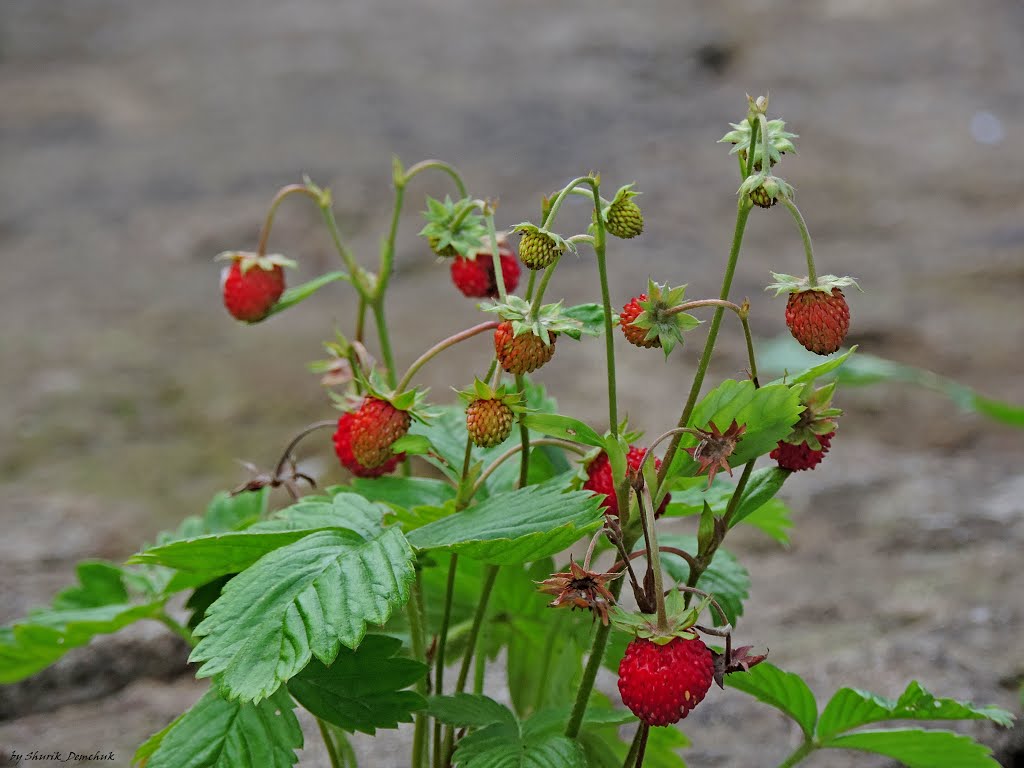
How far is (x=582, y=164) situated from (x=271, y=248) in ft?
3.84

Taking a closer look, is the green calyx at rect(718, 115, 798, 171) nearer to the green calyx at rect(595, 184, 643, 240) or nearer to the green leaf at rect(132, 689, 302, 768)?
the green calyx at rect(595, 184, 643, 240)

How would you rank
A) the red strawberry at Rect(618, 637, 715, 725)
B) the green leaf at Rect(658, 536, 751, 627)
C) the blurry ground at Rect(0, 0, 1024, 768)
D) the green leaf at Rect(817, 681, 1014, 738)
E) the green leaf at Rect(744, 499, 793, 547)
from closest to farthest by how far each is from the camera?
the red strawberry at Rect(618, 637, 715, 725), the green leaf at Rect(817, 681, 1014, 738), the green leaf at Rect(658, 536, 751, 627), the green leaf at Rect(744, 499, 793, 547), the blurry ground at Rect(0, 0, 1024, 768)

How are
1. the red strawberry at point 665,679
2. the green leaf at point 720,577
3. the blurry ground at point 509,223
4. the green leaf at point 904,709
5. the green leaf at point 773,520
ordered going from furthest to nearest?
1. the blurry ground at point 509,223
2. the green leaf at point 773,520
3. the green leaf at point 720,577
4. the green leaf at point 904,709
5. the red strawberry at point 665,679

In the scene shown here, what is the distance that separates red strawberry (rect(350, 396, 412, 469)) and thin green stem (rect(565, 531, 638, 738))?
24 centimetres

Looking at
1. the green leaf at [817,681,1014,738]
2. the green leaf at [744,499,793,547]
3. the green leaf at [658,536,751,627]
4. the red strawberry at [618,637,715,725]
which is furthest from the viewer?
the green leaf at [744,499,793,547]

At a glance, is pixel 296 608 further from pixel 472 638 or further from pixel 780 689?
pixel 780 689

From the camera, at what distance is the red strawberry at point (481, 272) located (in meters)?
1.21

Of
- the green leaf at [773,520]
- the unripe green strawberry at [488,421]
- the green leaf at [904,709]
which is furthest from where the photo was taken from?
the green leaf at [773,520]

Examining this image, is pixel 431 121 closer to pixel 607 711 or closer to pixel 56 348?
pixel 56 348

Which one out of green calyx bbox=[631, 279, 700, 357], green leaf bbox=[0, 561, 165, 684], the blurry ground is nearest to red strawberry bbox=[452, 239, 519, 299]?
green calyx bbox=[631, 279, 700, 357]

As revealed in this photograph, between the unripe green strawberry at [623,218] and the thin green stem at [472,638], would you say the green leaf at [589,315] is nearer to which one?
the unripe green strawberry at [623,218]

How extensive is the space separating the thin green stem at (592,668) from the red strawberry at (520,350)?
17 cm

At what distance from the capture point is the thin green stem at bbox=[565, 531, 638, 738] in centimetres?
101

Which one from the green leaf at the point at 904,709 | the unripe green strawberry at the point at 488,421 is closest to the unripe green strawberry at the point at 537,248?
the unripe green strawberry at the point at 488,421
